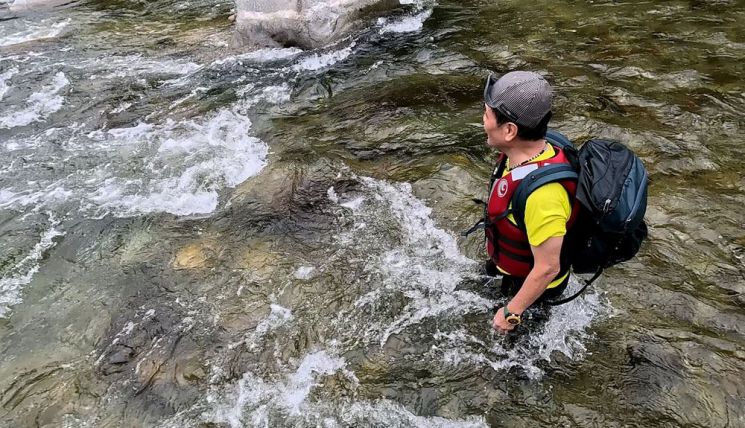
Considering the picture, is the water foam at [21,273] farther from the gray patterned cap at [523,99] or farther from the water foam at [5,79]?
the gray patterned cap at [523,99]

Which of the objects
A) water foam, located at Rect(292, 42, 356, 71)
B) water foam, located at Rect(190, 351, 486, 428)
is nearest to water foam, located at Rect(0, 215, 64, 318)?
water foam, located at Rect(190, 351, 486, 428)

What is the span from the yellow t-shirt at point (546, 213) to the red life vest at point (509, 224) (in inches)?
3.8

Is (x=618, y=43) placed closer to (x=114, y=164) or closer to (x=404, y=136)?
(x=404, y=136)

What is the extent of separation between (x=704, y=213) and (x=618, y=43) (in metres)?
4.66

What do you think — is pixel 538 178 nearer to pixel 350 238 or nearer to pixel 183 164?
pixel 350 238

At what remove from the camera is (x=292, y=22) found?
10164 mm

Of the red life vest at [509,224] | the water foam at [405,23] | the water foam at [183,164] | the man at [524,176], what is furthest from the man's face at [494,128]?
the water foam at [405,23]

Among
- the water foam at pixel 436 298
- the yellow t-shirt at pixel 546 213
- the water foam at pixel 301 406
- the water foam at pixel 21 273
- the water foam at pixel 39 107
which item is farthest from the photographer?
the water foam at pixel 39 107

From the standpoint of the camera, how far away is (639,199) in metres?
3.00

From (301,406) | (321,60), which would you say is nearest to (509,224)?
(301,406)

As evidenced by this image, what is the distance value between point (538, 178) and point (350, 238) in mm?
2946

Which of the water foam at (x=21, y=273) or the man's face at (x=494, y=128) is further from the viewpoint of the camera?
the water foam at (x=21, y=273)

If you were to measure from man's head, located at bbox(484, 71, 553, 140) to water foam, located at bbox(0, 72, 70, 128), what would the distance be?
832 cm

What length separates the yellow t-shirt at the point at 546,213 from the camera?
292 cm
